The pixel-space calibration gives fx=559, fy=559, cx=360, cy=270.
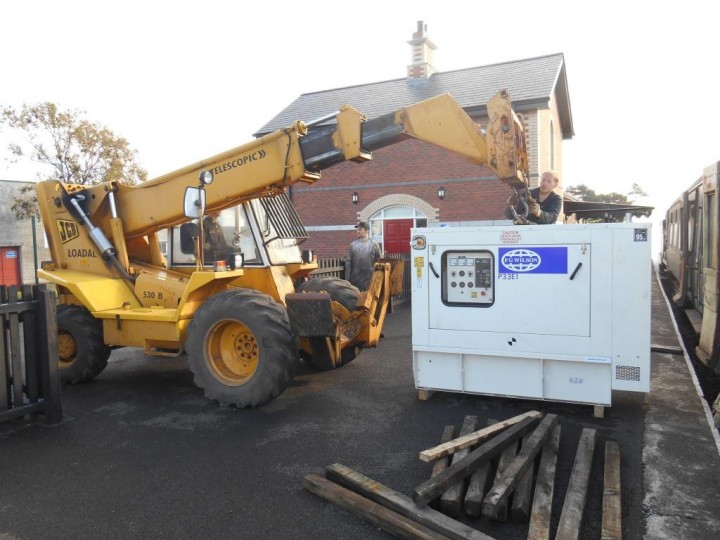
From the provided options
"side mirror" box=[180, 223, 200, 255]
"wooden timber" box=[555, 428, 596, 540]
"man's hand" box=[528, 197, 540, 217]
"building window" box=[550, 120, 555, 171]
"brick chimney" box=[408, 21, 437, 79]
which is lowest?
"wooden timber" box=[555, 428, 596, 540]

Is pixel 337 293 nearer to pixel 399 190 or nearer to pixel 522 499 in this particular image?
pixel 522 499

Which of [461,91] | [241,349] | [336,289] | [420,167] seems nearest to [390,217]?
[420,167]

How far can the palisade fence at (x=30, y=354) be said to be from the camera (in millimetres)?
5109

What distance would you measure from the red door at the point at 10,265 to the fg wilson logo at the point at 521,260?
2534 centimetres

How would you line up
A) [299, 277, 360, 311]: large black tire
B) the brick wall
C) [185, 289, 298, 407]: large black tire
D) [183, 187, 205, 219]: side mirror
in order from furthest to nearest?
the brick wall, [299, 277, 360, 311]: large black tire, [183, 187, 205, 219]: side mirror, [185, 289, 298, 407]: large black tire

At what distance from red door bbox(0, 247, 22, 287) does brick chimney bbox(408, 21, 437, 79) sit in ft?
63.1

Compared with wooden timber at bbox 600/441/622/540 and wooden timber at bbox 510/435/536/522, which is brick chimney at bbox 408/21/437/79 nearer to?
wooden timber at bbox 600/441/622/540

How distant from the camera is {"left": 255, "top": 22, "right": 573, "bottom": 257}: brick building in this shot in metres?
15.8

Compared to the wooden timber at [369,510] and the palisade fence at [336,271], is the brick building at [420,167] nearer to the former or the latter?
the palisade fence at [336,271]

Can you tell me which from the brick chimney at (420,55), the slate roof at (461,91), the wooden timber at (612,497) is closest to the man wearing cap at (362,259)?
the slate roof at (461,91)

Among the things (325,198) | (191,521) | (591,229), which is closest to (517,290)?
(591,229)

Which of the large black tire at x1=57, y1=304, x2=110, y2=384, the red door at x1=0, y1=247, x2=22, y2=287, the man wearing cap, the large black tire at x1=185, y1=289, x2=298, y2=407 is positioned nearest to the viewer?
the large black tire at x1=185, y1=289, x2=298, y2=407

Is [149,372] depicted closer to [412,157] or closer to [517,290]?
[517,290]

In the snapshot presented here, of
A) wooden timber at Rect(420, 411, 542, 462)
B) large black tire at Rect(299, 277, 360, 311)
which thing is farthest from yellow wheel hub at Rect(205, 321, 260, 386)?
wooden timber at Rect(420, 411, 542, 462)
